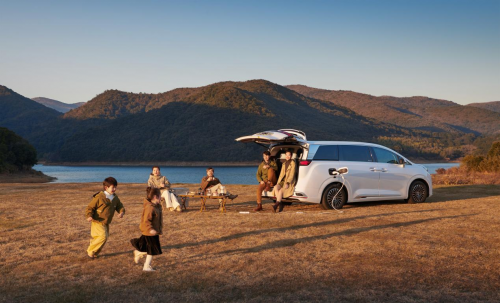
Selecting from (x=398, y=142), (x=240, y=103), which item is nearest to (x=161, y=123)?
(x=240, y=103)

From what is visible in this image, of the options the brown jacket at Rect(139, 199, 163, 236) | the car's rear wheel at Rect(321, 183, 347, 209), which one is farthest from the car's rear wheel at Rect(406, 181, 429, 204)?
the brown jacket at Rect(139, 199, 163, 236)

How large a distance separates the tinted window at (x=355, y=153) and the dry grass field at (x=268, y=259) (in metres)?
2.02

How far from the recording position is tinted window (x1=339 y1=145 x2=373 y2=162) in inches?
541

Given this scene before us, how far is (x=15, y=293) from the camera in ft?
18.9

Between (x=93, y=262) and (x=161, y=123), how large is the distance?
138m

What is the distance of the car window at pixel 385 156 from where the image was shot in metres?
14.4

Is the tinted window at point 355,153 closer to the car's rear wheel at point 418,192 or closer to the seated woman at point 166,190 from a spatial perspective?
the car's rear wheel at point 418,192

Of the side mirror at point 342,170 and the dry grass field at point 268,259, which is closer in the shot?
the dry grass field at point 268,259

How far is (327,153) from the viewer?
13492 mm

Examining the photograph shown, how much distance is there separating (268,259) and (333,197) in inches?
254

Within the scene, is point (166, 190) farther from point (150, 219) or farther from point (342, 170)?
point (150, 219)

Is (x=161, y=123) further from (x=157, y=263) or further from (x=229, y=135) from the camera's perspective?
(x=157, y=263)

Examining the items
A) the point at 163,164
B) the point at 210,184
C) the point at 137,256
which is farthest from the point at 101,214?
the point at 163,164

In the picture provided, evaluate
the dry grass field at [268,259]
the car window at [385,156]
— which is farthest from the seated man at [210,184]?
the car window at [385,156]
